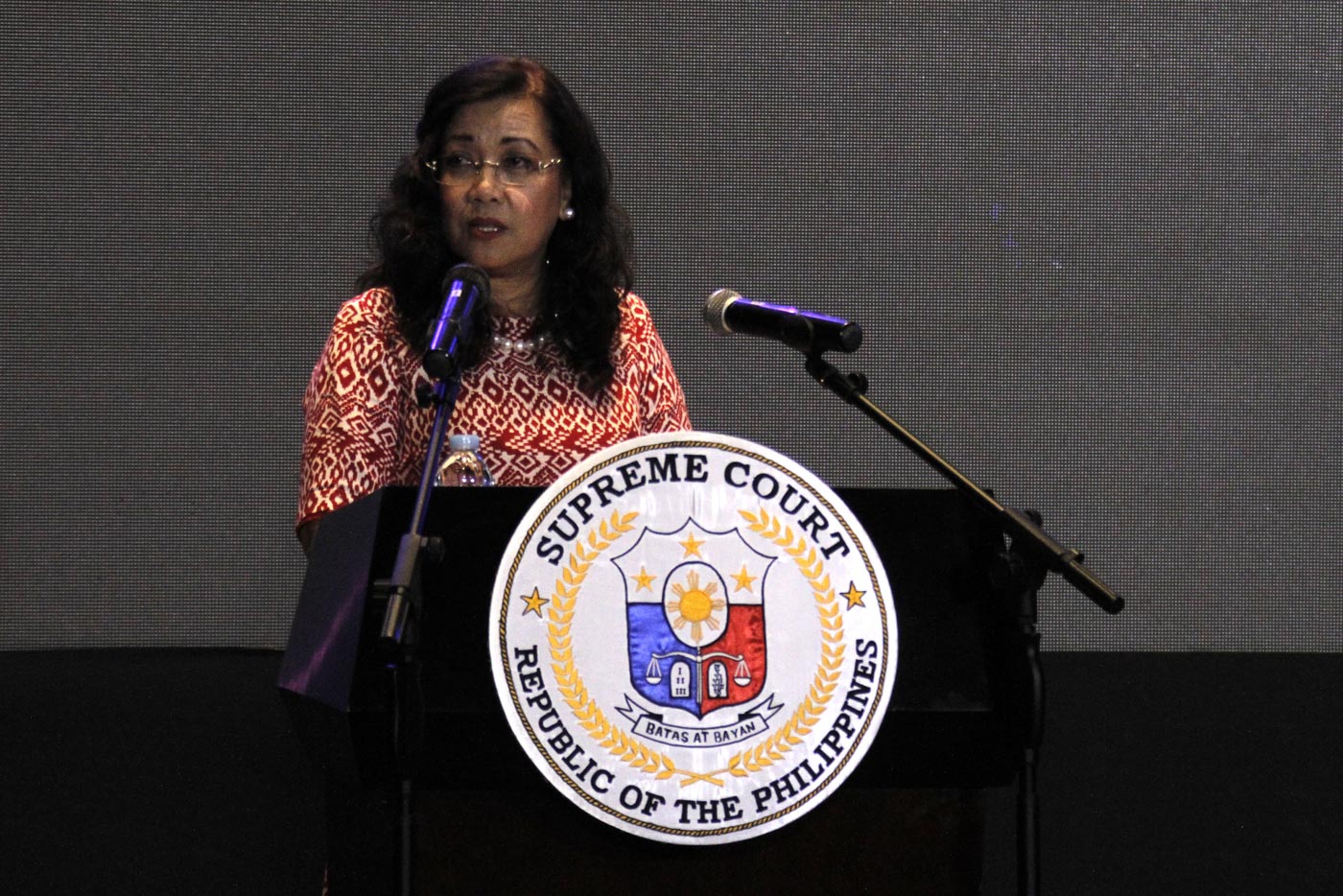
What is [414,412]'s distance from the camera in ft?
6.59

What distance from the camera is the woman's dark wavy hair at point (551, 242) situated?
2.12 metres

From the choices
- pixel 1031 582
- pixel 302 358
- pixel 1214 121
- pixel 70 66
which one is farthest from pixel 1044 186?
pixel 1031 582

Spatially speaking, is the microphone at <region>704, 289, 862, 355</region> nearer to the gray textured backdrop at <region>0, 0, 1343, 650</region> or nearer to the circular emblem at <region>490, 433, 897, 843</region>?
the circular emblem at <region>490, 433, 897, 843</region>

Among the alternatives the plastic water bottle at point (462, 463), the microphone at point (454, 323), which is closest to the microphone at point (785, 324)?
the microphone at point (454, 323)

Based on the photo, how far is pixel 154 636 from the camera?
405 centimetres

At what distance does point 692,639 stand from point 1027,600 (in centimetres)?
33

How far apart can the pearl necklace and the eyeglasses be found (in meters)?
0.22

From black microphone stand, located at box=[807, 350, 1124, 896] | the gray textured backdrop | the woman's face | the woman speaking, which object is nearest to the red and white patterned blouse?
the woman speaking

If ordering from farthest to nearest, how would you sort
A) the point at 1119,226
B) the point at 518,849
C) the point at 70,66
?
the point at 1119,226 → the point at 70,66 → the point at 518,849

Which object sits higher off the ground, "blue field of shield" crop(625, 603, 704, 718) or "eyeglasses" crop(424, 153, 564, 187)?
"eyeglasses" crop(424, 153, 564, 187)

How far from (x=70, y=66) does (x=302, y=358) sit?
0.97 m

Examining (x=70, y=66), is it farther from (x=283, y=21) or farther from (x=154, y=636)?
(x=154, y=636)

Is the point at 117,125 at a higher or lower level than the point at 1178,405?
higher

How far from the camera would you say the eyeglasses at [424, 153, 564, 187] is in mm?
2086
